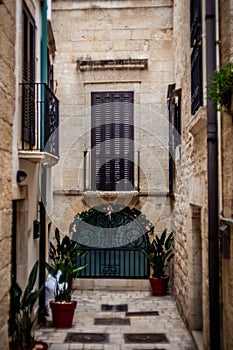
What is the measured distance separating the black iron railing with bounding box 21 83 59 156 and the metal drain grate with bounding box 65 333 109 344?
3250 millimetres

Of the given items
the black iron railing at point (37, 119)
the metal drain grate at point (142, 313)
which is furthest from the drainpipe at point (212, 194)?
the metal drain grate at point (142, 313)

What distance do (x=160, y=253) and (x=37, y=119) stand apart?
5.76 m

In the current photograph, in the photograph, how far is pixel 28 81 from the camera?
739cm

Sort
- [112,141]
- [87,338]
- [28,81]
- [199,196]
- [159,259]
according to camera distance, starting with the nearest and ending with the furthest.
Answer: [199,196] → [28,81] → [87,338] → [159,259] → [112,141]

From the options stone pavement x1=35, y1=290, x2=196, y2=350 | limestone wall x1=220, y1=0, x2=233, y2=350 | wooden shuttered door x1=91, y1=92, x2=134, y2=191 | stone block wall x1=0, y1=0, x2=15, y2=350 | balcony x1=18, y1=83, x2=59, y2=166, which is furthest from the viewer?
wooden shuttered door x1=91, y1=92, x2=134, y2=191

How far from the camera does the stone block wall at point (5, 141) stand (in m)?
4.15

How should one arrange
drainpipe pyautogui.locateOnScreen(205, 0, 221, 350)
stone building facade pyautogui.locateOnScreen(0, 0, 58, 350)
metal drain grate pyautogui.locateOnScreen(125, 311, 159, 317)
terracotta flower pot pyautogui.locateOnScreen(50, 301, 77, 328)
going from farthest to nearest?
metal drain grate pyautogui.locateOnScreen(125, 311, 159, 317) → terracotta flower pot pyautogui.locateOnScreen(50, 301, 77, 328) → drainpipe pyautogui.locateOnScreen(205, 0, 221, 350) → stone building facade pyautogui.locateOnScreen(0, 0, 58, 350)

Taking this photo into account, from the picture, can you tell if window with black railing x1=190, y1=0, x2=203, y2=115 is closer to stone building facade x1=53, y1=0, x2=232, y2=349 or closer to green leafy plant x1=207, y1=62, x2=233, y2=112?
green leafy plant x1=207, y1=62, x2=233, y2=112

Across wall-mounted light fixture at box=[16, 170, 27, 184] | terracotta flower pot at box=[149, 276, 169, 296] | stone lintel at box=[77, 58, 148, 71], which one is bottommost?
terracotta flower pot at box=[149, 276, 169, 296]

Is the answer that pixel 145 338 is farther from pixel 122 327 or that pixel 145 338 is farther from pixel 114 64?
pixel 114 64

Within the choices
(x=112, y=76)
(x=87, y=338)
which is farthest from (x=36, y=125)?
(x=112, y=76)

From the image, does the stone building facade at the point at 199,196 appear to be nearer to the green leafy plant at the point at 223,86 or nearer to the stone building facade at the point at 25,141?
the green leafy plant at the point at 223,86

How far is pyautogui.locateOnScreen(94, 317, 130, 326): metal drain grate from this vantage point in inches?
340

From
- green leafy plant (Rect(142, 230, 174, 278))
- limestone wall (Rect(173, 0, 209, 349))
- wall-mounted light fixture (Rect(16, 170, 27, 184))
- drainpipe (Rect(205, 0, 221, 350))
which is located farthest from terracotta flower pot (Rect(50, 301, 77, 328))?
green leafy plant (Rect(142, 230, 174, 278))
